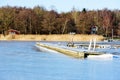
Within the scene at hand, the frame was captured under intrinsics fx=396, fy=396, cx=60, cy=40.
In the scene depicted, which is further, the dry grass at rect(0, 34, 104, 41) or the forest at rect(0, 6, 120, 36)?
→ the forest at rect(0, 6, 120, 36)

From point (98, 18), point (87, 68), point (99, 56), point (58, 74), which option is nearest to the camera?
point (58, 74)

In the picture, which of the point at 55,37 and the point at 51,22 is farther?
the point at 51,22

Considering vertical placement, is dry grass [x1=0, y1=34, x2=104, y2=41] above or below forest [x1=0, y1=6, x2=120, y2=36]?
below

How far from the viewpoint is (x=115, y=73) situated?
20922 mm

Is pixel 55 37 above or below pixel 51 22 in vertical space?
below

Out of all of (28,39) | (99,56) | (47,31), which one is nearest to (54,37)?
(28,39)

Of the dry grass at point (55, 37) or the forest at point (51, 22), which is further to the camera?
the forest at point (51, 22)

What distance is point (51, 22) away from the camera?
8625 cm

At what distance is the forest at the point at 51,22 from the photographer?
86062mm

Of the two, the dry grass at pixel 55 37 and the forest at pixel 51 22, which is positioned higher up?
the forest at pixel 51 22

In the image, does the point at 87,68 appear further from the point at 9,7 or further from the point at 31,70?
the point at 9,7

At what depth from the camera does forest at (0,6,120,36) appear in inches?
3388

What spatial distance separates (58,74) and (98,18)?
72898 millimetres

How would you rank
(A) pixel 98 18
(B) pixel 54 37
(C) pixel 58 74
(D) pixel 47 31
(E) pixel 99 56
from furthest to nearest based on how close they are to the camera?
(A) pixel 98 18
(D) pixel 47 31
(B) pixel 54 37
(E) pixel 99 56
(C) pixel 58 74
